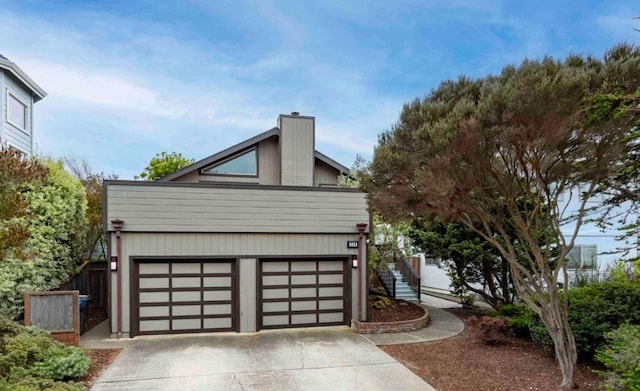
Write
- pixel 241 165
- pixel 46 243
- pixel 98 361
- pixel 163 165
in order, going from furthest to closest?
pixel 163 165, pixel 241 165, pixel 46 243, pixel 98 361

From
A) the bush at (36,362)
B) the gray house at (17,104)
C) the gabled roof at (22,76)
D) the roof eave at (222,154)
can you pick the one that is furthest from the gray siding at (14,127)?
the bush at (36,362)

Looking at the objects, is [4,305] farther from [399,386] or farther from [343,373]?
[399,386]

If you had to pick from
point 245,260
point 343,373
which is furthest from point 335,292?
point 343,373

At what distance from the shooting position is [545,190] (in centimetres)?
650

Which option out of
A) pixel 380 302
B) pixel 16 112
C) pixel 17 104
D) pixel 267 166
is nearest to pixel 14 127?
pixel 16 112

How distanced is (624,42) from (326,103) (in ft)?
37.2

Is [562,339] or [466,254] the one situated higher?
[466,254]

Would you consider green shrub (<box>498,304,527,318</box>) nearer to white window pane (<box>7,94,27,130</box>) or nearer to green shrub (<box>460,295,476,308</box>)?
green shrub (<box>460,295,476,308</box>)

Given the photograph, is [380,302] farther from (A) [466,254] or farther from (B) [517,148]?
(B) [517,148]

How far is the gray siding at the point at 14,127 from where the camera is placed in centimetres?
1463

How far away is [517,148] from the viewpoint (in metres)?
6.02

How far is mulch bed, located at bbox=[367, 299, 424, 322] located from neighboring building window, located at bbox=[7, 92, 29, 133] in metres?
15.3

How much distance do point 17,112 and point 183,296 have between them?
12.3m

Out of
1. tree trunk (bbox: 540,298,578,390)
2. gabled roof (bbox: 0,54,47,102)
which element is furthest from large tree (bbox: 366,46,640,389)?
gabled roof (bbox: 0,54,47,102)
